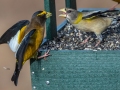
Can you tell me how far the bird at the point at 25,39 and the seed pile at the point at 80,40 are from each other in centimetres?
18

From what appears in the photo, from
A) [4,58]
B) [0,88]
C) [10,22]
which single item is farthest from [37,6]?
[0,88]

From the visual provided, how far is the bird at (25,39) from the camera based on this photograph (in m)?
6.15

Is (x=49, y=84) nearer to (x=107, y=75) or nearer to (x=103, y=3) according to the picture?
(x=107, y=75)

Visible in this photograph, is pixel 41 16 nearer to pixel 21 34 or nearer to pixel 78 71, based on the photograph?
pixel 21 34

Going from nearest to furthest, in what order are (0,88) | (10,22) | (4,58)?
Answer: (0,88)
(4,58)
(10,22)

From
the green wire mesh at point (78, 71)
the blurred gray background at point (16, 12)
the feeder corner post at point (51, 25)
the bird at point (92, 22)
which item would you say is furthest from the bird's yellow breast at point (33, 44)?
the blurred gray background at point (16, 12)

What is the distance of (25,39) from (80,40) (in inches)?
33.1

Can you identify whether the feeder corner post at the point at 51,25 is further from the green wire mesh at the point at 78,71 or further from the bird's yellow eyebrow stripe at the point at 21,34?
the green wire mesh at the point at 78,71

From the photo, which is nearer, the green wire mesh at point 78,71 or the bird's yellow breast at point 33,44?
the green wire mesh at point 78,71

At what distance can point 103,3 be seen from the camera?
1257 cm

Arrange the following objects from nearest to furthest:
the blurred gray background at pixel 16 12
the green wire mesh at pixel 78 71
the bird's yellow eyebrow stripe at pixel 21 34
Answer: the green wire mesh at pixel 78 71 < the bird's yellow eyebrow stripe at pixel 21 34 < the blurred gray background at pixel 16 12

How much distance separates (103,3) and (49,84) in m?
6.43

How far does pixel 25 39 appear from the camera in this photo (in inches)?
242

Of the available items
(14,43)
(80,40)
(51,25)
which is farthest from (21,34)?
(80,40)
